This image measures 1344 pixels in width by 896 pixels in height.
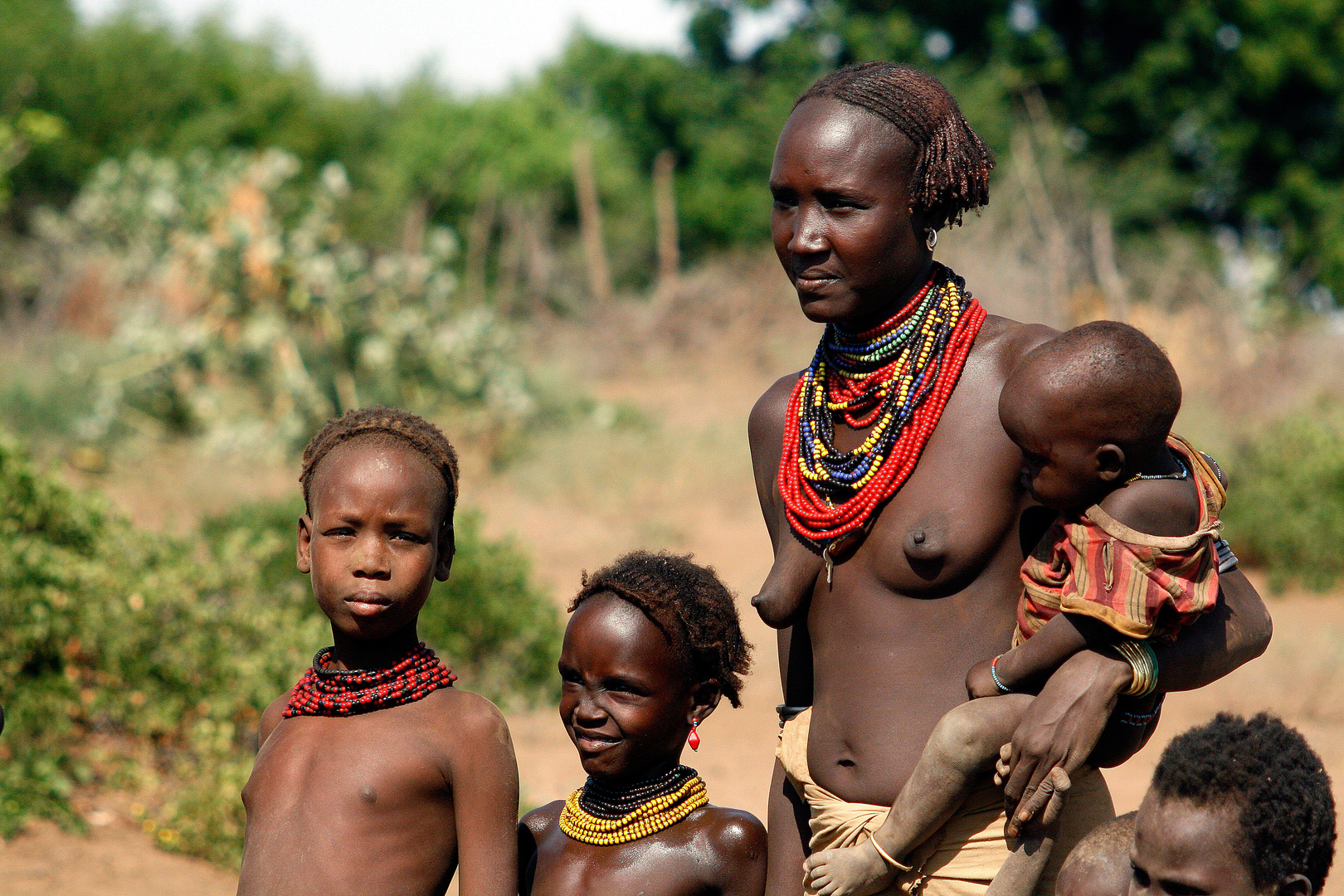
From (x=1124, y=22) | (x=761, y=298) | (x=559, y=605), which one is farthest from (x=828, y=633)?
(x=1124, y=22)

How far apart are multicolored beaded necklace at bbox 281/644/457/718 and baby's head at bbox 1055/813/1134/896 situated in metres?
1.07

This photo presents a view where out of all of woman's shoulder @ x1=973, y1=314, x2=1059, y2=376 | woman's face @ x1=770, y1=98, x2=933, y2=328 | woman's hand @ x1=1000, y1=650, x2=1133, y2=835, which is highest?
woman's face @ x1=770, y1=98, x2=933, y2=328

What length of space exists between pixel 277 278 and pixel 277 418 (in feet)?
4.17

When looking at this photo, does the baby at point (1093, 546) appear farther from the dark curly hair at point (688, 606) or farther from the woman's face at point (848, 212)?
the dark curly hair at point (688, 606)

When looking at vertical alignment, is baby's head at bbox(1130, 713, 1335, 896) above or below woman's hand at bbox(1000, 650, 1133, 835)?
below

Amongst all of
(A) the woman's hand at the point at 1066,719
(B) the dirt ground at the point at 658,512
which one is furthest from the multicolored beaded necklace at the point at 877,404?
(B) the dirt ground at the point at 658,512

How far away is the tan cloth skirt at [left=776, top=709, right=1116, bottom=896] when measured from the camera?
6.56 ft

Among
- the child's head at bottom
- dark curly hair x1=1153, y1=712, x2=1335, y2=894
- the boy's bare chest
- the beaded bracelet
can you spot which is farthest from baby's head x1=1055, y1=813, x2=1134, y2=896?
the boy's bare chest

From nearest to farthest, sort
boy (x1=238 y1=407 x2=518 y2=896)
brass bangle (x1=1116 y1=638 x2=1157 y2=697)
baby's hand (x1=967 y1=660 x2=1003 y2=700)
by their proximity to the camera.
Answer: brass bangle (x1=1116 y1=638 x2=1157 y2=697)
baby's hand (x1=967 y1=660 x2=1003 y2=700)
boy (x1=238 y1=407 x2=518 y2=896)

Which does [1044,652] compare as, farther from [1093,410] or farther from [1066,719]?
[1093,410]

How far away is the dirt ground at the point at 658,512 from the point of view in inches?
203

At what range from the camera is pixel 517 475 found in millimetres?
12242

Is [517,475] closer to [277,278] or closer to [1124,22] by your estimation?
[277,278]

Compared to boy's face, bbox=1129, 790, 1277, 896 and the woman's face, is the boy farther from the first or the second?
boy's face, bbox=1129, 790, 1277, 896
